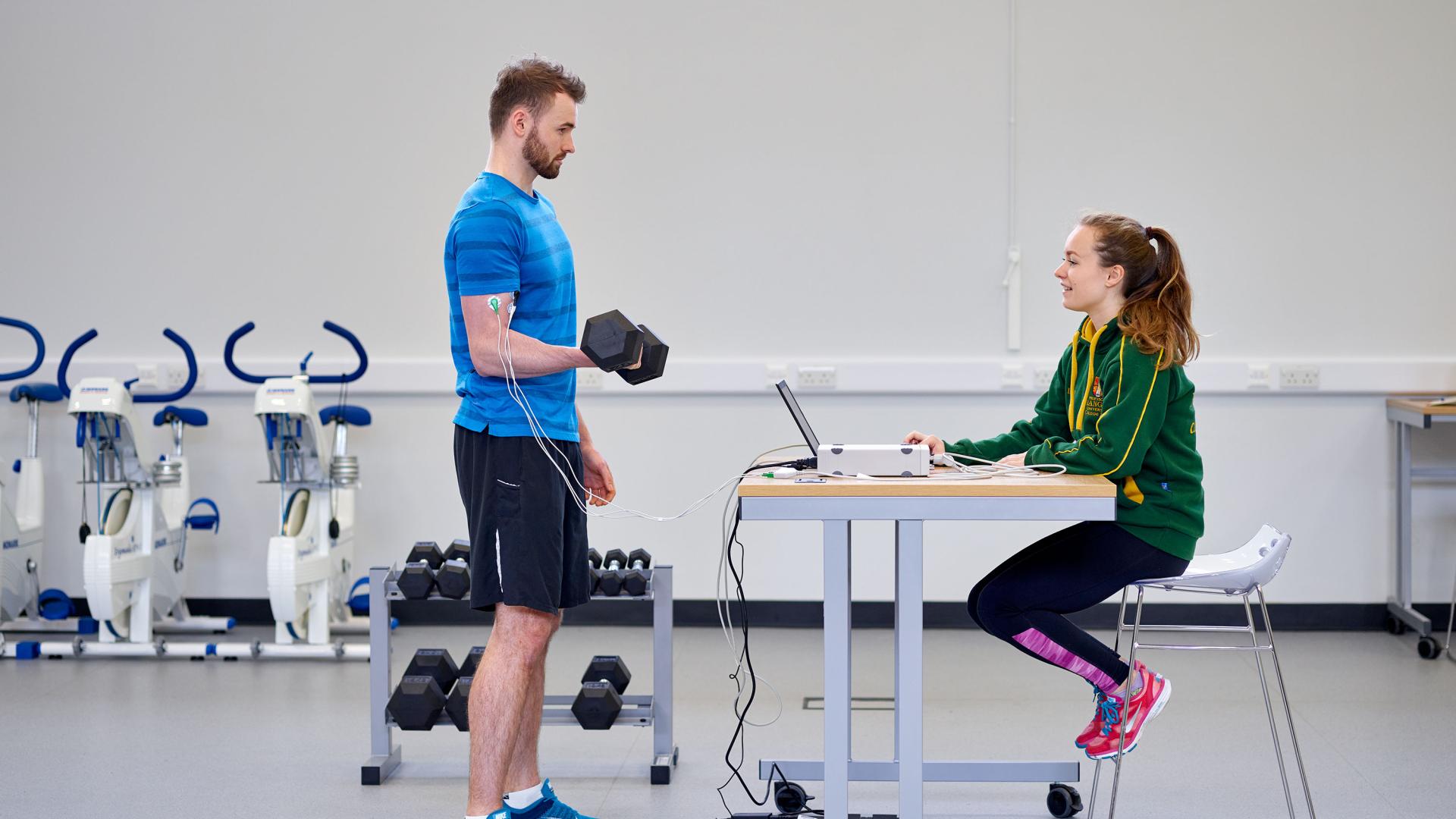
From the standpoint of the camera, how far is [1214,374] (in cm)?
450

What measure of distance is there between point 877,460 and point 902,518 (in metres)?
0.18

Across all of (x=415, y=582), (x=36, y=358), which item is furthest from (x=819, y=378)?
(x=36, y=358)

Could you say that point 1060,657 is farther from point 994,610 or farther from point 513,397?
point 513,397

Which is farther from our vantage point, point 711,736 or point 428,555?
point 711,736

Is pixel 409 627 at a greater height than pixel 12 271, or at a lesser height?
lesser

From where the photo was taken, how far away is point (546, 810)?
102 inches

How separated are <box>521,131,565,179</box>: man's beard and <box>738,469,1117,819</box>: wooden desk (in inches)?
30.2

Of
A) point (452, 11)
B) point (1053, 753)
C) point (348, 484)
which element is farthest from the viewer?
point (452, 11)

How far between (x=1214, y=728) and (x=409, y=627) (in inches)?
110

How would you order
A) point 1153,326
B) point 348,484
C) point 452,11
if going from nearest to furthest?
point 1153,326 → point 348,484 → point 452,11

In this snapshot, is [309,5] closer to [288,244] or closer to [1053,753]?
[288,244]

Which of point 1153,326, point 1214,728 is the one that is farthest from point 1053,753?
point 1153,326

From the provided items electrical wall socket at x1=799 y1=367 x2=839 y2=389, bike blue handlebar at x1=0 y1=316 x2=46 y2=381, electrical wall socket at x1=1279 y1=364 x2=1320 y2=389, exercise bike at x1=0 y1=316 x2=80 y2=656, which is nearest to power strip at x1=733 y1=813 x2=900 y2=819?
electrical wall socket at x1=799 y1=367 x2=839 y2=389

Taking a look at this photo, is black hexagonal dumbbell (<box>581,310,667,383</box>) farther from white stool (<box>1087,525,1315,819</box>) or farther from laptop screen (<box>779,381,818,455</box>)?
white stool (<box>1087,525,1315,819</box>)
